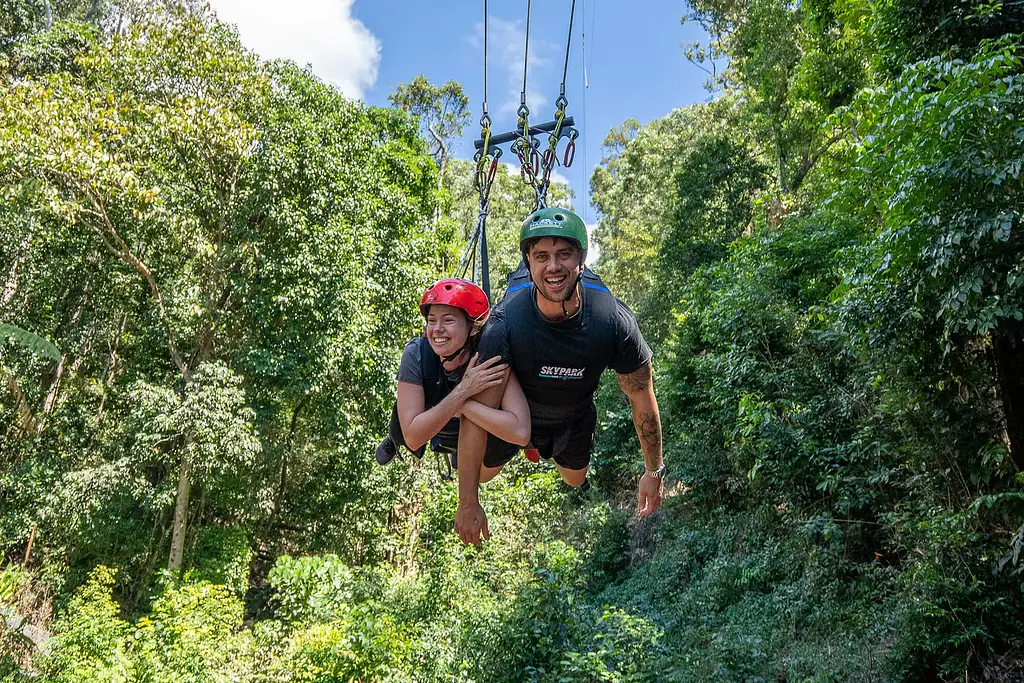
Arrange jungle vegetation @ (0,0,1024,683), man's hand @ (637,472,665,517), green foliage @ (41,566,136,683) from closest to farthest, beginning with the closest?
man's hand @ (637,472,665,517) → jungle vegetation @ (0,0,1024,683) → green foliage @ (41,566,136,683)

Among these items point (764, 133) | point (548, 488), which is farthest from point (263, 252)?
point (764, 133)

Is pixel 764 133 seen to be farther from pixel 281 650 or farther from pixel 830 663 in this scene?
pixel 281 650

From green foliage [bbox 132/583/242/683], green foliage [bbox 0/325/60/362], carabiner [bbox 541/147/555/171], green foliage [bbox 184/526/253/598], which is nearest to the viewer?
green foliage [bbox 0/325/60/362]

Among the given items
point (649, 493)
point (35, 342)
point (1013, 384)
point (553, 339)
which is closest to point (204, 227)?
point (35, 342)

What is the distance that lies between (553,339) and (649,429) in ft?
3.10

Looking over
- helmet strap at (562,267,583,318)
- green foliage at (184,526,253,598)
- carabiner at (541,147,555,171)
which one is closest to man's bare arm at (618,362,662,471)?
helmet strap at (562,267,583,318)

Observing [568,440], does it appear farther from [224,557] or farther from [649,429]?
[224,557]

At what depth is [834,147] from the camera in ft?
57.3

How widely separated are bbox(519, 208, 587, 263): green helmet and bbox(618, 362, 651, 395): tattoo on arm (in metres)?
0.67

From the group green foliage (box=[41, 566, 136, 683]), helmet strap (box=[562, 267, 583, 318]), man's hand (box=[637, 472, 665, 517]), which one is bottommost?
green foliage (box=[41, 566, 136, 683])

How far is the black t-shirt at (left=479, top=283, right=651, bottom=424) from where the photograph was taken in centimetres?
276

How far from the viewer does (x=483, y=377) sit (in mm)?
2633

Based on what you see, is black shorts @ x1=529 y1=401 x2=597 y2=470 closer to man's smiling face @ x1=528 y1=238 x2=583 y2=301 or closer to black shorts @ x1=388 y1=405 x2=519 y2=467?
black shorts @ x1=388 y1=405 x2=519 y2=467

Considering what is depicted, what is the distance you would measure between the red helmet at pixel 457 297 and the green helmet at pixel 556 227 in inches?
15.1
